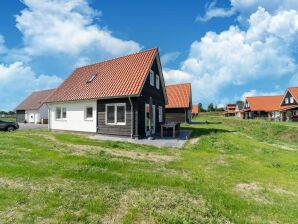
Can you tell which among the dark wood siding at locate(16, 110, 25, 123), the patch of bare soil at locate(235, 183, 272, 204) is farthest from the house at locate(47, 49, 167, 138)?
the dark wood siding at locate(16, 110, 25, 123)

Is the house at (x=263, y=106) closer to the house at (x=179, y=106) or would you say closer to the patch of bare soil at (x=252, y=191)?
the house at (x=179, y=106)

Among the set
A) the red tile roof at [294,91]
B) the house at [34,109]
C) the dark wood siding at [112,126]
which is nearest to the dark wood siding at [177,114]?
the dark wood siding at [112,126]

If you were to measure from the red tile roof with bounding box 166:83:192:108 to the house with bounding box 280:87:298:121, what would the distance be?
25.7 metres

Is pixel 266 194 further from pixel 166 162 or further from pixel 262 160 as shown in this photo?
pixel 262 160

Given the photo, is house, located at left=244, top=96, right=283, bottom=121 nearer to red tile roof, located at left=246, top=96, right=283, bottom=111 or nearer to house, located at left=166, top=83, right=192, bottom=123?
red tile roof, located at left=246, top=96, right=283, bottom=111

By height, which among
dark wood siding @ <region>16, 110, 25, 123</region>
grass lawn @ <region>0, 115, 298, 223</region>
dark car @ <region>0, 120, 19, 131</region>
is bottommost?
grass lawn @ <region>0, 115, 298, 223</region>

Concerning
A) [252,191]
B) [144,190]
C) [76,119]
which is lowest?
[252,191]

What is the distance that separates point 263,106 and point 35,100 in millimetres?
56736

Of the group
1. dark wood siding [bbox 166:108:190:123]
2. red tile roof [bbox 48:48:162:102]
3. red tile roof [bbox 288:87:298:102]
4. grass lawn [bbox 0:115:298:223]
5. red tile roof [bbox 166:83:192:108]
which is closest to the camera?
grass lawn [bbox 0:115:298:223]

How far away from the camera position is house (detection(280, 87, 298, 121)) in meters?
44.3

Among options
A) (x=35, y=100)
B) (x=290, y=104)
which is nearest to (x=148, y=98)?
(x=35, y=100)

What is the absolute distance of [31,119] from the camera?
41500mm

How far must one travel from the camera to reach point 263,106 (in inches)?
2228

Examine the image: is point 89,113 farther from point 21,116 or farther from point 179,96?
point 21,116
